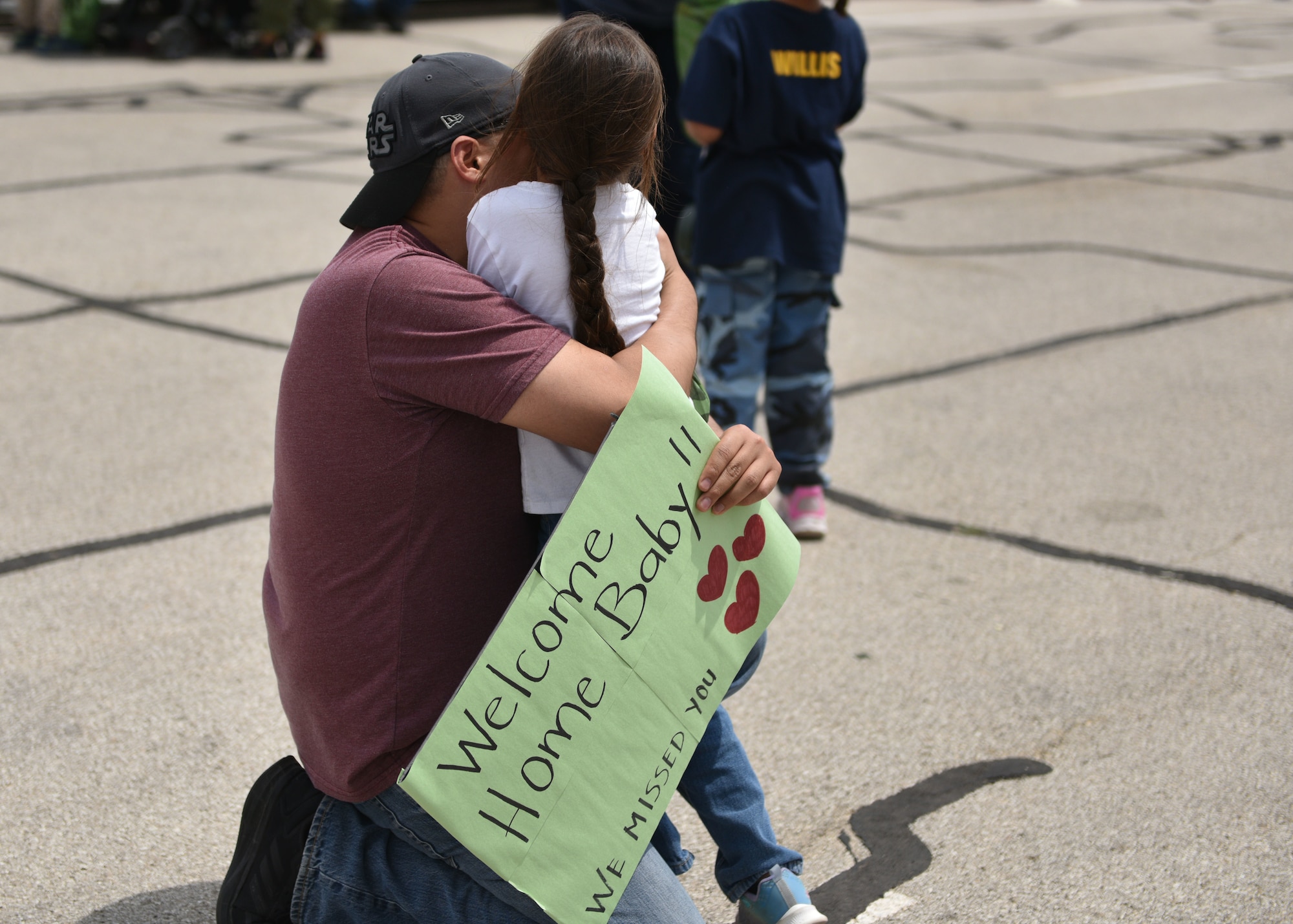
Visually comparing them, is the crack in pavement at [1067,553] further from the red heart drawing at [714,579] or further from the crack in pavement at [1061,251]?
the crack in pavement at [1061,251]

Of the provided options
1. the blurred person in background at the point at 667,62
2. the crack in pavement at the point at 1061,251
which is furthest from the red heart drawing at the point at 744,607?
the crack in pavement at the point at 1061,251

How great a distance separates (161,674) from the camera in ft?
9.26

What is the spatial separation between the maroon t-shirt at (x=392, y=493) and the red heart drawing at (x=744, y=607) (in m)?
0.30

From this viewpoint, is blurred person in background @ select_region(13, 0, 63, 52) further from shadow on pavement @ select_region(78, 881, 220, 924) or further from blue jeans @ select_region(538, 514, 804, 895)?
blue jeans @ select_region(538, 514, 804, 895)

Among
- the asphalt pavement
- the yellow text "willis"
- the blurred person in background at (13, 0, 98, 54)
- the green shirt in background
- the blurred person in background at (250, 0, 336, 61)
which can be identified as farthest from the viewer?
the blurred person in background at (250, 0, 336, 61)

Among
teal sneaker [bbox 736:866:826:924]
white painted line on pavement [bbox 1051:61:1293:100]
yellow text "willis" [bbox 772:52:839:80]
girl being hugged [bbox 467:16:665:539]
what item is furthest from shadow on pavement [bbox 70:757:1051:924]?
white painted line on pavement [bbox 1051:61:1293:100]

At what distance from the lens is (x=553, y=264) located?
5.61ft

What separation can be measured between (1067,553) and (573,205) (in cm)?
231

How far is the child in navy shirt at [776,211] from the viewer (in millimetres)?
3467

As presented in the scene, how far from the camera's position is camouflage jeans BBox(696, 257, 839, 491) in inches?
142

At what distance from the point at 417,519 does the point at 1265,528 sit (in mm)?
2804

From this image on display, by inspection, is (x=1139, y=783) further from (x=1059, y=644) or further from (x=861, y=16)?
(x=861, y=16)

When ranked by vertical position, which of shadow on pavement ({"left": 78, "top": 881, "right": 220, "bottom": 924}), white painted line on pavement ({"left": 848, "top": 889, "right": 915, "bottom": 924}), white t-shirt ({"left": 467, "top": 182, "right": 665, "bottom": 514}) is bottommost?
white painted line on pavement ({"left": 848, "top": 889, "right": 915, "bottom": 924})

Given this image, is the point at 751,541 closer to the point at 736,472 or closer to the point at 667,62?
the point at 736,472
